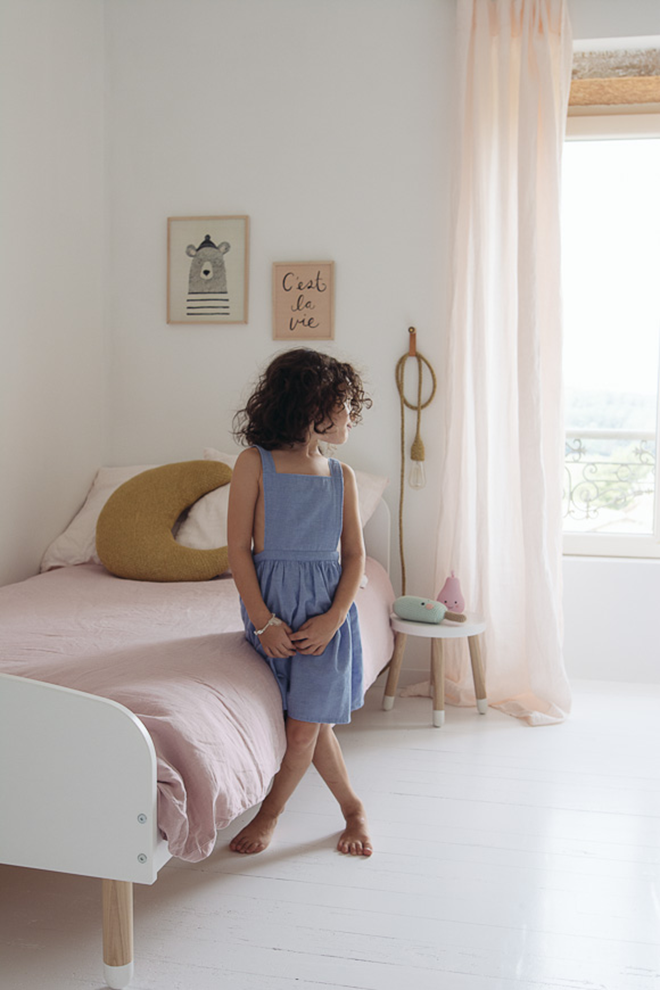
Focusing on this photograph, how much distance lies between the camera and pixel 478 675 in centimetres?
285

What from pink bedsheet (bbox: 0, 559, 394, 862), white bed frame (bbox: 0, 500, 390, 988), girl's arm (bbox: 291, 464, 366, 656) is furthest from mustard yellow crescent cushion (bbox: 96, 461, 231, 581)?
white bed frame (bbox: 0, 500, 390, 988)

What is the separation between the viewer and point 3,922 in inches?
61.9

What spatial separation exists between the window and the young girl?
2000 millimetres

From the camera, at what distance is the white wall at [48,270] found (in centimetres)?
272

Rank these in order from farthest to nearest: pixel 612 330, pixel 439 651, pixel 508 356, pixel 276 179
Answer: pixel 612 330 → pixel 276 179 → pixel 508 356 → pixel 439 651

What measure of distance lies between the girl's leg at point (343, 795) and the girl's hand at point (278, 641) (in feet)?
0.77

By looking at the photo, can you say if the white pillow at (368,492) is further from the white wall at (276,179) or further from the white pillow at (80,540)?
the white pillow at (80,540)

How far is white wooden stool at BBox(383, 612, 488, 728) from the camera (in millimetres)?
2672

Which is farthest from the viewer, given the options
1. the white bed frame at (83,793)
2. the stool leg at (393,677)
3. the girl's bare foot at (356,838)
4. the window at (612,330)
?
the window at (612,330)

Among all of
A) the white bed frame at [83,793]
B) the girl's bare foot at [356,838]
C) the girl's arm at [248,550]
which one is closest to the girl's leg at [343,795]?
the girl's bare foot at [356,838]

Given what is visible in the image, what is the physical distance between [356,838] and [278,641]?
50 cm

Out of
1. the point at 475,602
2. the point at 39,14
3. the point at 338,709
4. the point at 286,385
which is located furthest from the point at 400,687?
the point at 39,14

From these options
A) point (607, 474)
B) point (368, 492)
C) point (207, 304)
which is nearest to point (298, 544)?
point (368, 492)

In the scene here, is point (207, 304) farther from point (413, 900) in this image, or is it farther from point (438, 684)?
point (413, 900)
